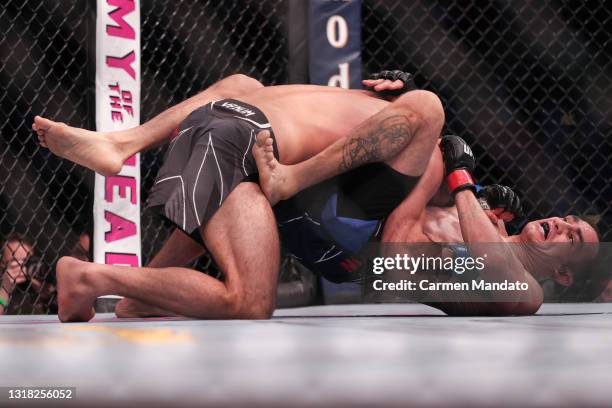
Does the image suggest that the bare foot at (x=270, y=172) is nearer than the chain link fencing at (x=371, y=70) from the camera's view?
Yes

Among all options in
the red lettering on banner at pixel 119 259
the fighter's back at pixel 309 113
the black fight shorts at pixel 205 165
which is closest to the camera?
the black fight shorts at pixel 205 165

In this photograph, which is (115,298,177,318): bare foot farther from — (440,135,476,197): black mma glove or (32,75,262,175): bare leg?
(440,135,476,197): black mma glove

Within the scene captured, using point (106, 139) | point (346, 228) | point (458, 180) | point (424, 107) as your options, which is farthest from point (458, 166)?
point (106, 139)

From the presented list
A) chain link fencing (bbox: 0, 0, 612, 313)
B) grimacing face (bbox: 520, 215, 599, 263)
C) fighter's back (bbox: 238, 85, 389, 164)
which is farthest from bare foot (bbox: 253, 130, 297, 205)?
chain link fencing (bbox: 0, 0, 612, 313)

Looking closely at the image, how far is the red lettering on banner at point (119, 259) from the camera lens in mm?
2445

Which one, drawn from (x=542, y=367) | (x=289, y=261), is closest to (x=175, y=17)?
(x=289, y=261)

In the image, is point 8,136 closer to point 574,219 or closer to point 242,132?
point 242,132

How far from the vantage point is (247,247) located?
144cm

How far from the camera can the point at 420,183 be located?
5.32ft

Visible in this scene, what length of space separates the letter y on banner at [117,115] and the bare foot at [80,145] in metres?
0.82

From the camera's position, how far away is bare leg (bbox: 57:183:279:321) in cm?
138

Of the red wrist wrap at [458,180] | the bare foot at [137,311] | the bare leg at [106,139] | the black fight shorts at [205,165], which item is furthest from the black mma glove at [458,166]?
the bare foot at [137,311]

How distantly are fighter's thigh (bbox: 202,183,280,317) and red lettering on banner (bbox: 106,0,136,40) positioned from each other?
1.22m

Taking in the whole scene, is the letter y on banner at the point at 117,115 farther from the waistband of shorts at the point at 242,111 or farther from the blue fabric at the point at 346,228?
the blue fabric at the point at 346,228
